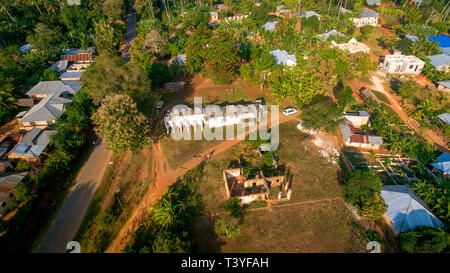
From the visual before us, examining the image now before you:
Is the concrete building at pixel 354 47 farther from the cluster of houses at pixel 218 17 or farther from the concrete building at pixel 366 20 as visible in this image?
the cluster of houses at pixel 218 17

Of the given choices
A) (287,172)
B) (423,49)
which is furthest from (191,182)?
(423,49)

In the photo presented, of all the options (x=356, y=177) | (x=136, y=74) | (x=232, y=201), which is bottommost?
(x=232, y=201)

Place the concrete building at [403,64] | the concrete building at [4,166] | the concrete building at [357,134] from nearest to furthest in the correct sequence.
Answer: the concrete building at [4,166] → the concrete building at [357,134] → the concrete building at [403,64]

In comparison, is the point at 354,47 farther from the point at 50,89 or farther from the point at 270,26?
the point at 50,89

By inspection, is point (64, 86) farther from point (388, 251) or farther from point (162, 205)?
point (388, 251)

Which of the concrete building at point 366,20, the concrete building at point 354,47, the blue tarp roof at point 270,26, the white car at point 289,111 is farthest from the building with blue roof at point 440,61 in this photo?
the blue tarp roof at point 270,26

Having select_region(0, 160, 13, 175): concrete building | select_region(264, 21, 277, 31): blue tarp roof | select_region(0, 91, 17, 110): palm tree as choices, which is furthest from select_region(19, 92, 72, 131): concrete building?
select_region(264, 21, 277, 31): blue tarp roof

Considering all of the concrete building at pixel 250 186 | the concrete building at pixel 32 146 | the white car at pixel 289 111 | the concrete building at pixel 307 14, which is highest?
the concrete building at pixel 307 14

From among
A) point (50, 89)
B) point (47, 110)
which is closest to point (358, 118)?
point (47, 110)
